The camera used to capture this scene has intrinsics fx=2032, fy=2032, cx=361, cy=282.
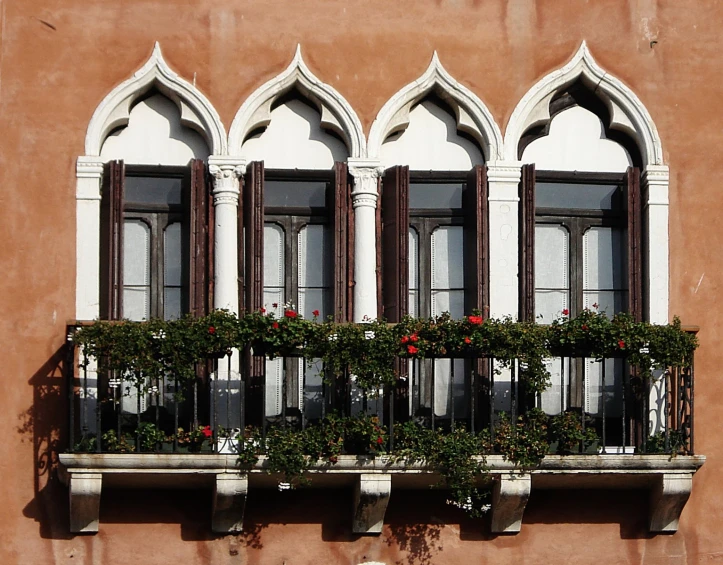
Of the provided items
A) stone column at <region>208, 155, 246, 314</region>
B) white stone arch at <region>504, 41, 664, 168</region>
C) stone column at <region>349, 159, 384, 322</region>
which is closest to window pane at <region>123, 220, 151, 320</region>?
stone column at <region>208, 155, 246, 314</region>

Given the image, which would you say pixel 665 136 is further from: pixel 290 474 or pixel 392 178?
pixel 290 474

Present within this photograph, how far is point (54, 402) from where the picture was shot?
14797 millimetres

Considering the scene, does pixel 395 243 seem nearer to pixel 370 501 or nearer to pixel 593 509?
pixel 370 501

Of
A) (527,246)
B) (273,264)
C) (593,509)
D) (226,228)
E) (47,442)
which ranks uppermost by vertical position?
(226,228)

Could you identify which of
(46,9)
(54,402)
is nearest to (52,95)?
(46,9)

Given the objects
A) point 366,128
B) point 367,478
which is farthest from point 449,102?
point 367,478

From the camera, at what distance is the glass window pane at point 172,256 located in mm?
15250

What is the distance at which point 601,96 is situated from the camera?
15.6 m

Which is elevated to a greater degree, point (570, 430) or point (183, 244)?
point (183, 244)

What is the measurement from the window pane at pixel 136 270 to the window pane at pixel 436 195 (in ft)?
6.68

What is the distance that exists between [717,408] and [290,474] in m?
3.33

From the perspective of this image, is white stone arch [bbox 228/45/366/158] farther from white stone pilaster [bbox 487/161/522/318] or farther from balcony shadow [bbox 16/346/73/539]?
balcony shadow [bbox 16/346/73/539]

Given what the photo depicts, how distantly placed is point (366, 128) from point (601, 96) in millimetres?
1848

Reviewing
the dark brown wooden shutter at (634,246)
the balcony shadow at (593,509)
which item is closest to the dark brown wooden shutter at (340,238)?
the balcony shadow at (593,509)
